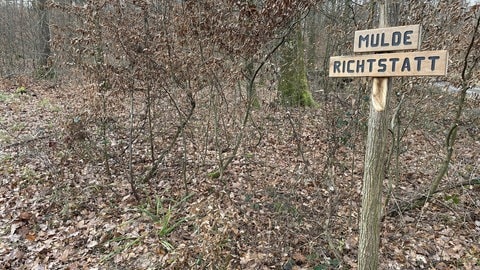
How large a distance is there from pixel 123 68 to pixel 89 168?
7.25 ft

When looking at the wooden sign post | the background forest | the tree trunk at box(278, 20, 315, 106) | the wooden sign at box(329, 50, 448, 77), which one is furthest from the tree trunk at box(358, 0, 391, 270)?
the tree trunk at box(278, 20, 315, 106)

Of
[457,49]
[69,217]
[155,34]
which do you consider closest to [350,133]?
[457,49]

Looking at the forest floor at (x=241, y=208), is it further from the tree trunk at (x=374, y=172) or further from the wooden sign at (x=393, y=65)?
the wooden sign at (x=393, y=65)

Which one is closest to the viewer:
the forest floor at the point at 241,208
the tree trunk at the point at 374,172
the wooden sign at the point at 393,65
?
the wooden sign at the point at 393,65

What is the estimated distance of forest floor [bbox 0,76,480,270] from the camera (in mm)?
3924

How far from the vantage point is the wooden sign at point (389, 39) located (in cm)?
225

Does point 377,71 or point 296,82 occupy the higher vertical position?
point 296,82

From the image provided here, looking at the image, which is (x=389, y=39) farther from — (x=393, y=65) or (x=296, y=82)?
(x=296, y=82)

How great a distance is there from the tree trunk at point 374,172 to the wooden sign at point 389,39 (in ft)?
0.66

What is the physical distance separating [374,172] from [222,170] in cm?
305

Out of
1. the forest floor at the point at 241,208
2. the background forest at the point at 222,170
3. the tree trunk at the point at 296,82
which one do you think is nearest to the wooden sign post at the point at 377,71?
the background forest at the point at 222,170

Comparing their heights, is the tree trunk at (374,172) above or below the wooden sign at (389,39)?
below

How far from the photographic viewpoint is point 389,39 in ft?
7.75

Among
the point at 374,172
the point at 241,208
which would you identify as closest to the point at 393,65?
the point at 374,172
